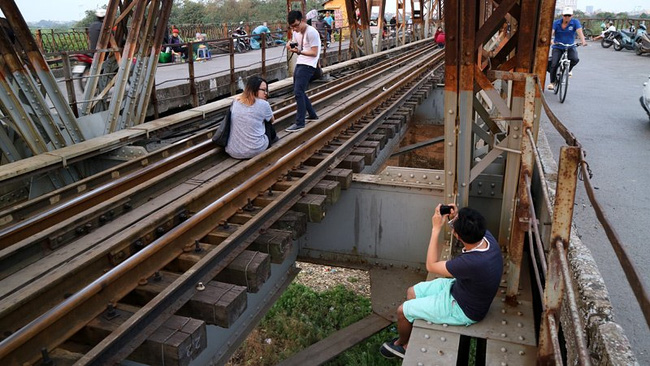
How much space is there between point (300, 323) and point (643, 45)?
71.5ft

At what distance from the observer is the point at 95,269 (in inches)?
137

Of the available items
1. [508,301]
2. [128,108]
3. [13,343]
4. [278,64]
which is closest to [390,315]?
[508,301]

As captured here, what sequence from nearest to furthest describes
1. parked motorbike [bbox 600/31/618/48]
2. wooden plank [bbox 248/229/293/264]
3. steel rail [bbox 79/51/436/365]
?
steel rail [bbox 79/51/436/365] → wooden plank [bbox 248/229/293/264] → parked motorbike [bbox 600/31/618/48]

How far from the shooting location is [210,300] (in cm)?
322

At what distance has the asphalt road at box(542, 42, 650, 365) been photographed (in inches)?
175

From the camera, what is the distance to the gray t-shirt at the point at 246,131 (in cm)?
598

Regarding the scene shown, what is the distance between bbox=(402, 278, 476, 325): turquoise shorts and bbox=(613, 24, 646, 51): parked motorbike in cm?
2656

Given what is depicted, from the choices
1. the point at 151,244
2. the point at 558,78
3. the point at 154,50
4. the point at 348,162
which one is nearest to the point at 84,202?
the point at 151,244

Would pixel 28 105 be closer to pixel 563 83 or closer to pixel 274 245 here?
pixel 274 245

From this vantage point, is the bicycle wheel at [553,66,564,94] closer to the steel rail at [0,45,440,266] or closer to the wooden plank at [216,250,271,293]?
the steel rail at [0,45,440,266]

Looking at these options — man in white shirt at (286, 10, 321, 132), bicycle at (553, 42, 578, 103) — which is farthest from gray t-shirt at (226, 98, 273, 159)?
bicycle at (553, 42, 578, 103)

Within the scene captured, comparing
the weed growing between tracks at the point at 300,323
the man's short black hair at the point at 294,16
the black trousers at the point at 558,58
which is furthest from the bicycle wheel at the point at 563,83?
the man's short black hair at the point at 294,16

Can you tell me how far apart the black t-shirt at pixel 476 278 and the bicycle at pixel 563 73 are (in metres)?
9.23

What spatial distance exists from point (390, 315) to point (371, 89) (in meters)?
6.69
